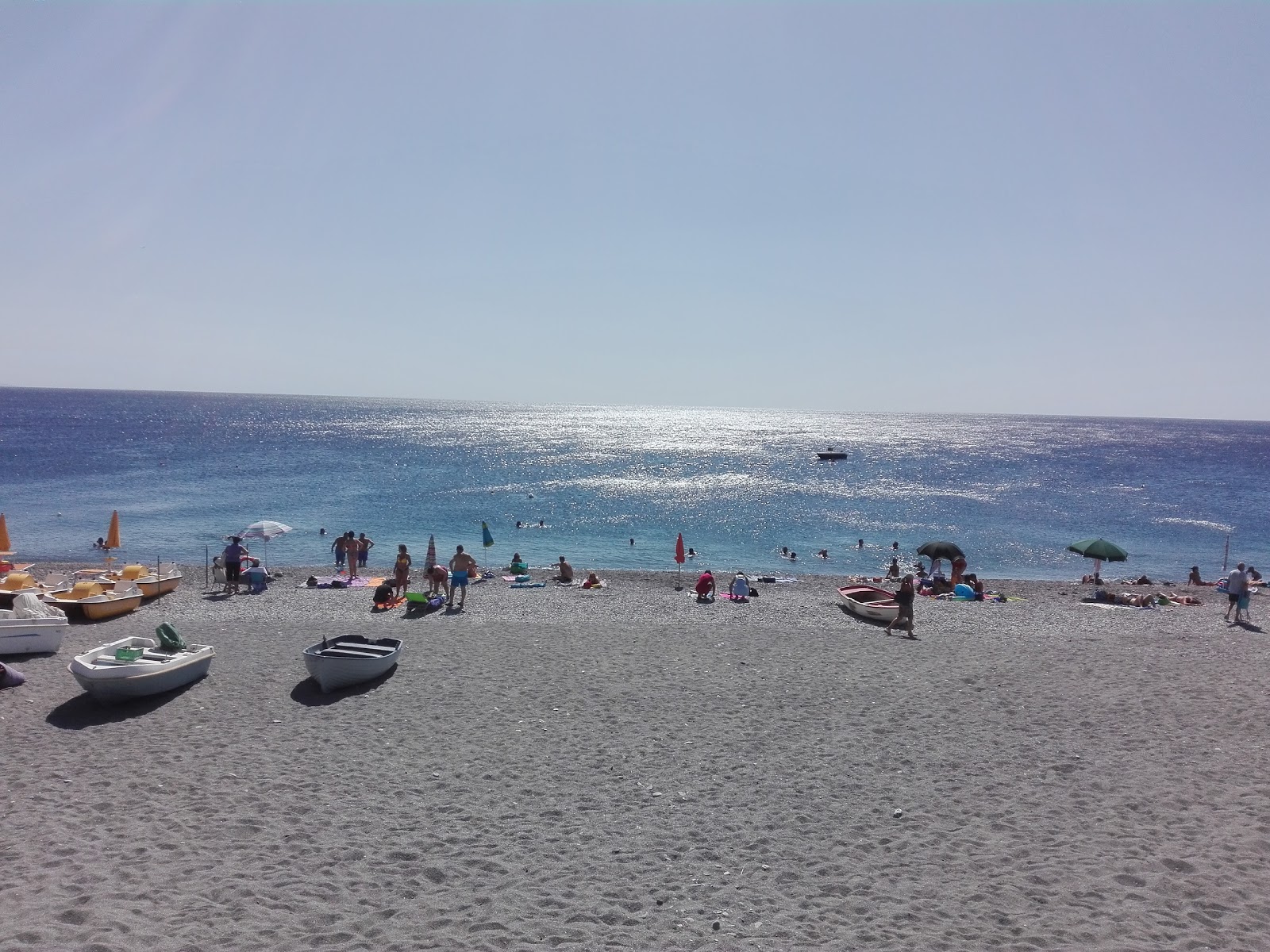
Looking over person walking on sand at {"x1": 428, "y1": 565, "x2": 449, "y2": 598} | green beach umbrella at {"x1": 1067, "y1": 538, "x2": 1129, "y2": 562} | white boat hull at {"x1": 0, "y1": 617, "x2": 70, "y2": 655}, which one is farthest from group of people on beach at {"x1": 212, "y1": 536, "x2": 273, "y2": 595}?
green beach umbrella at {"x1": 1067, "y1": 538, "x2": 1129, "y2": 562}

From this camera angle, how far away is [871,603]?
64.8 feet

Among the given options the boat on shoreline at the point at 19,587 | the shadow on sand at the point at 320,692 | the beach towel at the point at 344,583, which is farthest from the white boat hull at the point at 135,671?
the beach towel at the point at 344,583

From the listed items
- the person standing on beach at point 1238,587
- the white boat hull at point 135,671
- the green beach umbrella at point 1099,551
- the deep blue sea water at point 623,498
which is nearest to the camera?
the white boat hull at point 135,671

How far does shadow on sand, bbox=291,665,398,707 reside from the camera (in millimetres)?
11758

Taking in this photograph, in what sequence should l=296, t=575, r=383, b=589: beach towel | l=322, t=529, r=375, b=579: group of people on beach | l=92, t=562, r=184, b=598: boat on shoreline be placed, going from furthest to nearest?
l=322, t=529, r=375, b=579: group of people on beach
l=296, t=575, r=383, b=589: beach towel
l=92, t=562, r=184, b=598: boat on shoreline

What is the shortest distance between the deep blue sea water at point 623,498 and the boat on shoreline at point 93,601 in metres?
15.1

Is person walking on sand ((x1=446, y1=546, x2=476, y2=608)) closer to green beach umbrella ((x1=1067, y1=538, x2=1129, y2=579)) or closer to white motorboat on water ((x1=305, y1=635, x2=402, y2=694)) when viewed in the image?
white motorboat on water ((x1=305, y1=635, x2=402, y2=694))

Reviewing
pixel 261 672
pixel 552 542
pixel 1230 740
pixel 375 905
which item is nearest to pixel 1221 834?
pixel 1230 740

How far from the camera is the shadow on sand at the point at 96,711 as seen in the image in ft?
35.1

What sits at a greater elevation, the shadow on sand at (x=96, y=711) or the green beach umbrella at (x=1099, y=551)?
the green beach umbrella at (x=1099, y=551)

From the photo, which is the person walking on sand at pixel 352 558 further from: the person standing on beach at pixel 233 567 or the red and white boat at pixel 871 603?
the red and white boat at pixel 871 603

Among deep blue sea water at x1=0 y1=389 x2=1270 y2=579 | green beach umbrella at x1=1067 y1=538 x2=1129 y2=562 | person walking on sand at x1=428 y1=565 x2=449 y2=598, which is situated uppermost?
green beach umbrella at x1=1067 y1=538 x2=1129 y2=562

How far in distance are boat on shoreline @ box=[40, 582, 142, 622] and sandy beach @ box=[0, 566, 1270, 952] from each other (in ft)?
14.0

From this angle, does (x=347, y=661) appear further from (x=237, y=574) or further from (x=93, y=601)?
(x=237, y=574)
